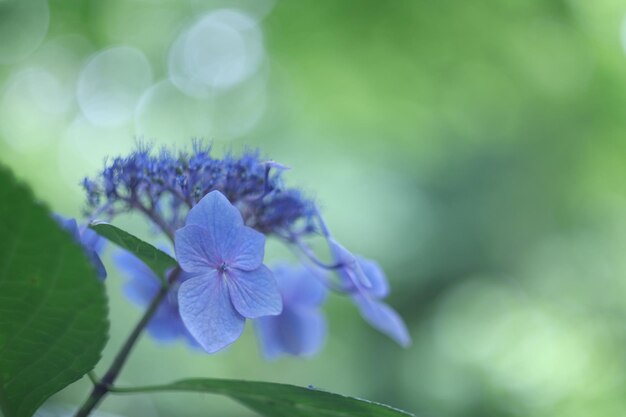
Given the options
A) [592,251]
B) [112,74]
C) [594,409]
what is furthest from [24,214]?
[112,74]

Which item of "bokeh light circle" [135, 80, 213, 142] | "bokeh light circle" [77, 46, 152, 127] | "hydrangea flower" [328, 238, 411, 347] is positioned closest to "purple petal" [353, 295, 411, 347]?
"hydrangea flower" [328, 238, 411, 347]

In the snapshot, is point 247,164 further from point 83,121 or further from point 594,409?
point 83,121

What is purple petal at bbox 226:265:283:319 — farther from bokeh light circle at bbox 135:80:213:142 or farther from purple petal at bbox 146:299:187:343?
bokeh light circle at bbox 135:80:213:142

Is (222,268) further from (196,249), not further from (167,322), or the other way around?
(167,322)

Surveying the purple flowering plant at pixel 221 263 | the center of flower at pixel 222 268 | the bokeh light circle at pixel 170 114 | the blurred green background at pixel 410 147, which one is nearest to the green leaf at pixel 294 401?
the purple flowering plant at pixel 221 263

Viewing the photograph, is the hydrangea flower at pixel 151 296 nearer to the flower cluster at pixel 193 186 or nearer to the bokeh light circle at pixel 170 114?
the flower cluster at pixel 193 186

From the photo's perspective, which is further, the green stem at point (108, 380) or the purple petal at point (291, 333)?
the purple petal at point (291, 333)
